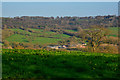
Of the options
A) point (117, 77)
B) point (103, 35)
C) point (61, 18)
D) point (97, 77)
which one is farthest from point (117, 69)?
point (61, 18)

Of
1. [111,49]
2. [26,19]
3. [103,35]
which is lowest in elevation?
[111,49]

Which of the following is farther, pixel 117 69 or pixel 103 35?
pixel 103 35

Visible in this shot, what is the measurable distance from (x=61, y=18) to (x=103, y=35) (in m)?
85.6

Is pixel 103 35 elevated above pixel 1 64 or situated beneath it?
elevated above

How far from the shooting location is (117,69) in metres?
6.85

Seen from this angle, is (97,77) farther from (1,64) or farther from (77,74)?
(1,64)

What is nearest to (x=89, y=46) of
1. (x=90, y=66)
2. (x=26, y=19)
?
(x=90, y=66)

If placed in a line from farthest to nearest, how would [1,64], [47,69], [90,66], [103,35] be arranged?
[103,35] < [1,64] < [90,66] < [47,69]

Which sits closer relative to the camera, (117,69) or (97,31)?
(117,69)

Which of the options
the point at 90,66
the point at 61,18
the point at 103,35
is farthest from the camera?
the point at 61,18

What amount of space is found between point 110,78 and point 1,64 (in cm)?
548

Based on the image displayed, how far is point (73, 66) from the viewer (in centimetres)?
698

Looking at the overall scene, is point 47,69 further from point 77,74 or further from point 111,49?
point 111,49

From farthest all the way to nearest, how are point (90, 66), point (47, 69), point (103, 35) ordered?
point (103, 35) → point (90, 66) → point (47, 69)
